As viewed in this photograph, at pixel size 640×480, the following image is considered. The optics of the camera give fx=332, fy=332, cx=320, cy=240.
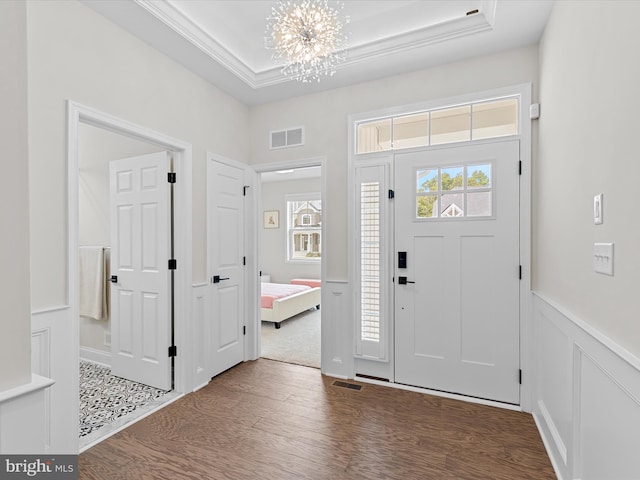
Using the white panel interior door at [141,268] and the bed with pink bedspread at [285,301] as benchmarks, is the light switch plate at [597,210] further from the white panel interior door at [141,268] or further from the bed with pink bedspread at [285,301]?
the bed with pink bedspread at [285,301]

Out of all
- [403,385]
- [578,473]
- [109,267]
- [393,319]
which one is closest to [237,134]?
[109,267]

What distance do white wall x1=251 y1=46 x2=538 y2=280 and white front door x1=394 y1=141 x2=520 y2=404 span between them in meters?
0.53

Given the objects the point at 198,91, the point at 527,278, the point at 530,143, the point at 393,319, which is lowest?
the point at 393,319

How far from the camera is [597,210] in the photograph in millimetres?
1363

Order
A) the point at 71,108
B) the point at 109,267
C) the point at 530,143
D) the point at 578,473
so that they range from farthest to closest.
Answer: the point at 109,267, the point at 530,143, the point at 71,108, the point at 578,473

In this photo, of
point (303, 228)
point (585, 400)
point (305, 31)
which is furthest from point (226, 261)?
point (303, 228)

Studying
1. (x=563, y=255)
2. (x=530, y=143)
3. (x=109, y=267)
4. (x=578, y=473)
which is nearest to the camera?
(x=578, y=473)

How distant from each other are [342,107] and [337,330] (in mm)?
2173

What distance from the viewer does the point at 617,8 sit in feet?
3.93

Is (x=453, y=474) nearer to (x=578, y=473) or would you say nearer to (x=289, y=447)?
(x=578, y=473)

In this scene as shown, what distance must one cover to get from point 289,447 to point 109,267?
8.66 ft

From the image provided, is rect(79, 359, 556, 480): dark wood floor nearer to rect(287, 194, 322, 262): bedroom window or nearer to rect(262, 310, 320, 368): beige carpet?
rect(262, 310, 320, 368): beige carpet

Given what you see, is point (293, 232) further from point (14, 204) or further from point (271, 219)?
point (14, 204)

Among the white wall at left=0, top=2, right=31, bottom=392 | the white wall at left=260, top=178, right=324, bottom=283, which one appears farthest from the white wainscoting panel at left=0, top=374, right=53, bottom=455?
the white wall at left=260, top=178, right=324, bottom=283
